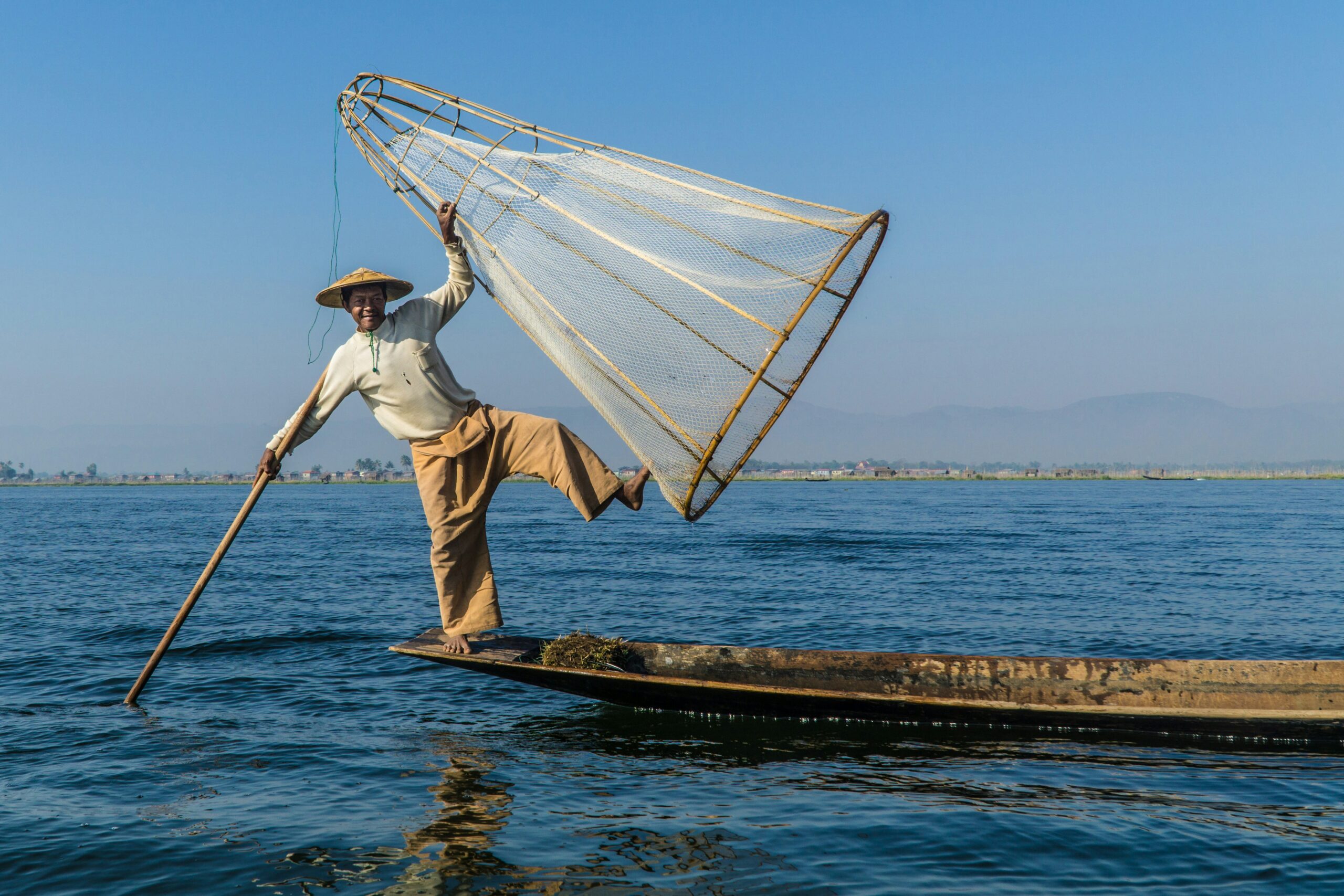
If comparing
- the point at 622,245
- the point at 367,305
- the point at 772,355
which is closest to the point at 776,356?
the point at 772,355

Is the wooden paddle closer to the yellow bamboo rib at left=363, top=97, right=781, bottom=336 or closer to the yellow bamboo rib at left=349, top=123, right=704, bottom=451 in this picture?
the yellow bamboo rib at left=349, top=123, right=704, bottom=451

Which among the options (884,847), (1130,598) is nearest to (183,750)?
(884,847)

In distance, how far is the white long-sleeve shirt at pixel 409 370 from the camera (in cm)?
664

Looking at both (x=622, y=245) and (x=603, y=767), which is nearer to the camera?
(x=622, y=245)

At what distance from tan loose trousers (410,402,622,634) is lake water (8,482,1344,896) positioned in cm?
134

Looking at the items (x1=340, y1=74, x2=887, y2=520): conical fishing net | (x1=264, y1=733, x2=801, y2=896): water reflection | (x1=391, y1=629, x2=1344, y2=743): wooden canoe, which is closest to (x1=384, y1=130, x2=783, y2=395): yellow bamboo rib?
(x1=340, y1=74, x2=887, y2=520): conical fishing net

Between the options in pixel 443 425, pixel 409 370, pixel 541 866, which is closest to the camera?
pixel 541 866

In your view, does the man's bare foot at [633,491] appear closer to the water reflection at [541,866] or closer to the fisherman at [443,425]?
the fisherman at [443,425]

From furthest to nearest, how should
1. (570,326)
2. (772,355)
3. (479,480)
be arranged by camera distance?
(479,480) < (570,326) < (772,355)

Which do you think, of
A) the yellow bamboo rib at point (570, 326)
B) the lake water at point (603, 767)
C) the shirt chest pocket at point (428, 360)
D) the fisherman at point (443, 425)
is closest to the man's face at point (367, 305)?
the fisherman at point (443, 425)

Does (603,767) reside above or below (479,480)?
below

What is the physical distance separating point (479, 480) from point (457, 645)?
56.8 inches

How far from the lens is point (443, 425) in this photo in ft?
22.7

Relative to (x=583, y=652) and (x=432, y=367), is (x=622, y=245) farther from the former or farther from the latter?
(x=583, y=652)
